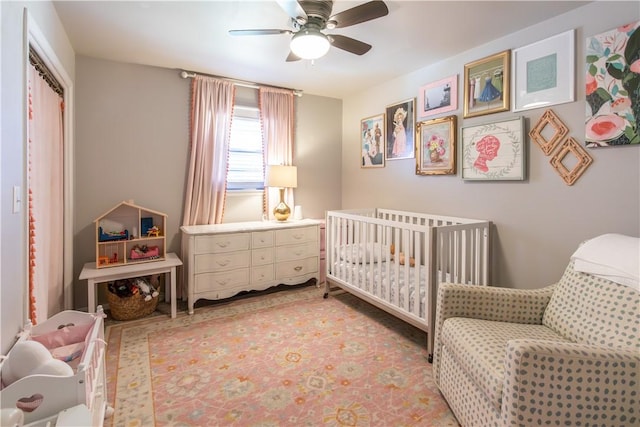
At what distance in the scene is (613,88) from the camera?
1905 mm

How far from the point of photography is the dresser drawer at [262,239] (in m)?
3.22

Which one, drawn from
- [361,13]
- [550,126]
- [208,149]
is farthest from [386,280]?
[208,149]

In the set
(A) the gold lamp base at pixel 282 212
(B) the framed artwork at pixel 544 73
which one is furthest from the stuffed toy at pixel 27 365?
(B) the framed artwork at pixel 544 73

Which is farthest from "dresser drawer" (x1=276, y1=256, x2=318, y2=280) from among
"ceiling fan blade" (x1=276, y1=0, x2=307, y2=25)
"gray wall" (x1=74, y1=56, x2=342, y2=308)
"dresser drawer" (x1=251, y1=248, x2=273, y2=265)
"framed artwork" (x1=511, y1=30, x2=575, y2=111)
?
"framed artwork" (x1=511, y1=30, x2=575, y2=111)

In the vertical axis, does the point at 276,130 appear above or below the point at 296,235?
above

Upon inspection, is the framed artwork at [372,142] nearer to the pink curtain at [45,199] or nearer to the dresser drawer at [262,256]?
the dresser drawer at [262,256]

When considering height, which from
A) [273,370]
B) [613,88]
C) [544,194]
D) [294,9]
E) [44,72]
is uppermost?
[294,9]

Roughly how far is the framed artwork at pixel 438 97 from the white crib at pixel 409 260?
1.00 metres

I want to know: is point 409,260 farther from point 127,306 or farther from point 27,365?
point 127,306

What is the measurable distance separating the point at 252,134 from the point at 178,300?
1.96 metres

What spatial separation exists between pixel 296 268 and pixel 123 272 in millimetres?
1616

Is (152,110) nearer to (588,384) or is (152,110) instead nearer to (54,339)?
(54,339)

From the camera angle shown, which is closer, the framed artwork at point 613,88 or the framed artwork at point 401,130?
the framed artwork at point 613,88

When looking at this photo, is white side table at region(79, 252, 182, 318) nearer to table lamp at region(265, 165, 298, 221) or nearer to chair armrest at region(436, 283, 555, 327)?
table lamp at region(265, 165, 298, 221)
